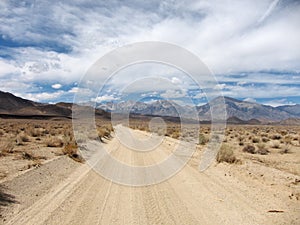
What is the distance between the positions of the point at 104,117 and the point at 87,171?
17499 cm

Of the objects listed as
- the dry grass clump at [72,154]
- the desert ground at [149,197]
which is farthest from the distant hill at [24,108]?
the desert ground at [149,197]

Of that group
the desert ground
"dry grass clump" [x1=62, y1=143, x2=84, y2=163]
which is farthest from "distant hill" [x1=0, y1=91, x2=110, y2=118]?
the desert ground

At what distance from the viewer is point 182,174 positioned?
1252cm

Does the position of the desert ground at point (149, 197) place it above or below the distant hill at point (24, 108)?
below

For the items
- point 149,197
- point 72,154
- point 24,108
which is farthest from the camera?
point 24,108

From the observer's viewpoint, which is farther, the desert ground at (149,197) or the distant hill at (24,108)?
the distant hill at (24,108)

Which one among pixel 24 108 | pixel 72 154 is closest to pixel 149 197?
pixel 72 154

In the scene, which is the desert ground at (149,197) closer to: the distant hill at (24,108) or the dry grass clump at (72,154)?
the dry grass clump at (72,154)

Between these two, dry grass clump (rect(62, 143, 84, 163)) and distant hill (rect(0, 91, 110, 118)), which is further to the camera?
distant hill (rect(0, 91, 110, 118))

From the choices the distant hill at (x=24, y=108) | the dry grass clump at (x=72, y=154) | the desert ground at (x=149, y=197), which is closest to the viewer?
the desert ground at (x=149, y=197)

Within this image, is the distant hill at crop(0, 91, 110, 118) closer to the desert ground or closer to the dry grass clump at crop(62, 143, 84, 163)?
the dry grass clump at crop(62, 143, 84, 163)

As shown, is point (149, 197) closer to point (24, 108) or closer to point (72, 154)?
point (72, 154)

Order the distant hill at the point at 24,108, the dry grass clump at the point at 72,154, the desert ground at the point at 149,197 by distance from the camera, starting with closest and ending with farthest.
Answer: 1. the desert ground at the point at 149,197
2. the dry grass clump at the point at 72,154
3. the distant hill at the point at 24,108

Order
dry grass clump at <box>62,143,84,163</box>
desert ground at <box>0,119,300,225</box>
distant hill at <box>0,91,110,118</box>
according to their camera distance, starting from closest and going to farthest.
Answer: desert ground at <box>0,119,300,225</box>, dry grass clump at <box>62,143,84,163</box>, distant hill at <box>0,91,110,118</box>
